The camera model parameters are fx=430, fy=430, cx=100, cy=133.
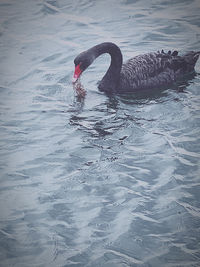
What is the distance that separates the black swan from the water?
237 millimetres

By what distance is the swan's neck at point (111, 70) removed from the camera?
669cm

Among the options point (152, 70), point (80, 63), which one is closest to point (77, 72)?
point (80, 63)

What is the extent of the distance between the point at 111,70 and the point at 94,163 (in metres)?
2.27

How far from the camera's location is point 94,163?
4910 mm

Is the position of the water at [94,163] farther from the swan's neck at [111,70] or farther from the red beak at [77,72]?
the red beak at [77,72]

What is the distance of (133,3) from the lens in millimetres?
10031

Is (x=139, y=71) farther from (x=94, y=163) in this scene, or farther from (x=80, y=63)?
(x=94, y=163)

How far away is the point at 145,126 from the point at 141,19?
4.43 m

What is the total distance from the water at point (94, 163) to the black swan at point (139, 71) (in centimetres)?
24

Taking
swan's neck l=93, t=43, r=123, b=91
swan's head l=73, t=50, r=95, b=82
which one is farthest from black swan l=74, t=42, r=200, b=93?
swan's head l=73, t=50, r=95, b=82

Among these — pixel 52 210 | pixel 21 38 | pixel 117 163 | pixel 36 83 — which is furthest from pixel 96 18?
pixel 52 210

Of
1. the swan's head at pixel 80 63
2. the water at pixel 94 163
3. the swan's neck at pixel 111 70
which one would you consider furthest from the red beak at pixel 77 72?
the swan's neck at pixel 111 70

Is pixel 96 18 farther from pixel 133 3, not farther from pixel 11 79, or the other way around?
pixel 11 79

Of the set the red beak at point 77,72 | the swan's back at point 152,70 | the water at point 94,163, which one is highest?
the red beak at point 77,72
